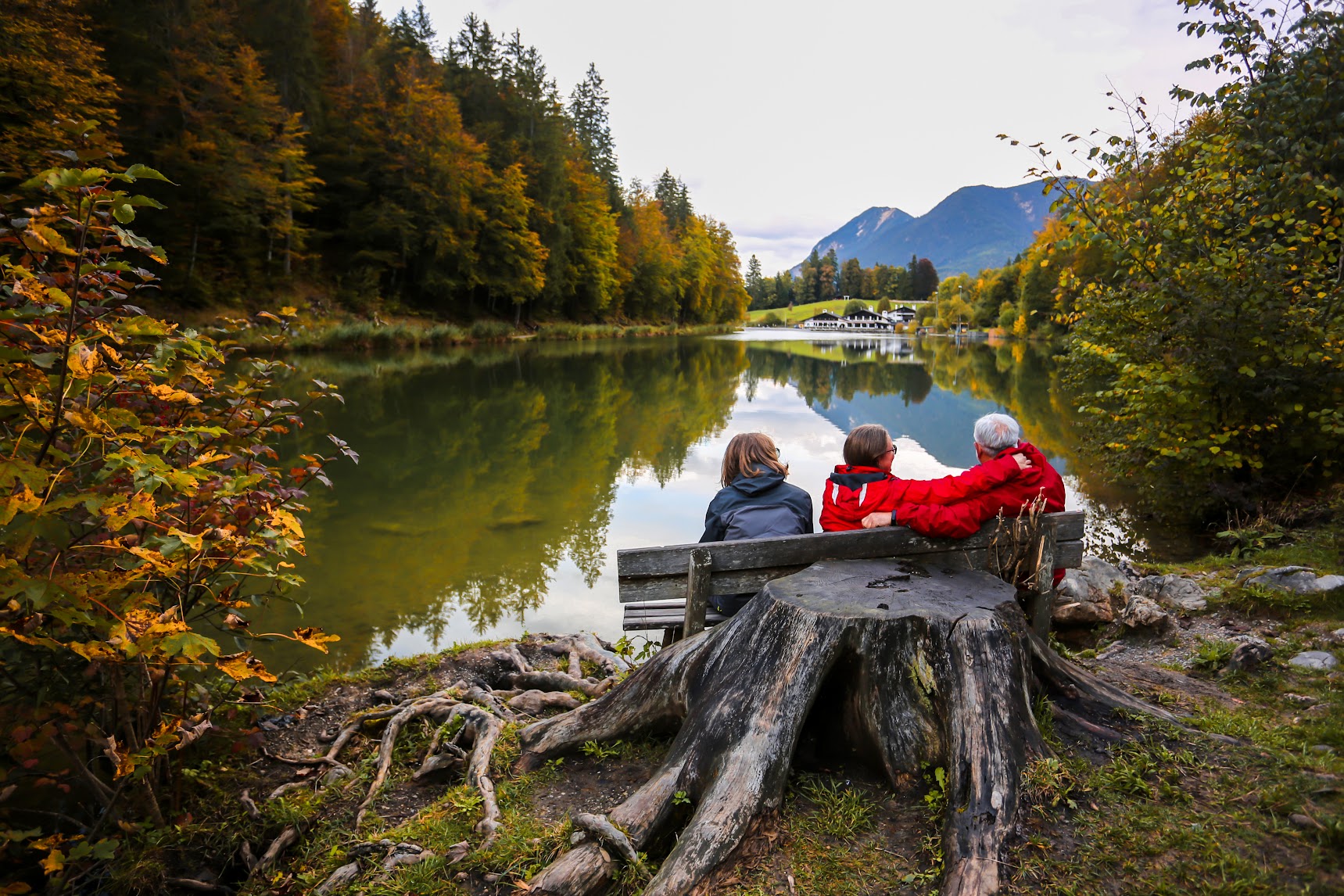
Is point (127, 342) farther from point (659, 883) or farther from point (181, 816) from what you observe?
point (659, 883)

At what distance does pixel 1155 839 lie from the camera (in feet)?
7.84

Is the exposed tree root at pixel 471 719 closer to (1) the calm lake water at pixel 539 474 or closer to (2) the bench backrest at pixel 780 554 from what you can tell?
(2) the bench backrest at pixel 780 554

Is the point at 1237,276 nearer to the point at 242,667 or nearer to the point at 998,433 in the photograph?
the point at 998,433

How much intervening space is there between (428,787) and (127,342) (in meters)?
2.48

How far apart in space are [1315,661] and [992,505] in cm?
222

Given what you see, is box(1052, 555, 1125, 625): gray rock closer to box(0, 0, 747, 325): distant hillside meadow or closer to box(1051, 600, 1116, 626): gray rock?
box(1051, 600, 1116, 626): gray rock

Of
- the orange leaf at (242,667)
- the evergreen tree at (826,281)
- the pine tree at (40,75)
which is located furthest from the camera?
the evergreen tree at (826,281)

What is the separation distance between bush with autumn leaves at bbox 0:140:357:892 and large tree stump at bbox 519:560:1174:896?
1740 millimetres

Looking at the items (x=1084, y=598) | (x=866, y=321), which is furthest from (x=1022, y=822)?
(x=866, y=321)

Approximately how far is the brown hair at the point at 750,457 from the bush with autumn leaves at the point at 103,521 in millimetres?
2240

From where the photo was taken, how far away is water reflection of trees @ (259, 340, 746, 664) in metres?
7.04

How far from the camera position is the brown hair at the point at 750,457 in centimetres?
404

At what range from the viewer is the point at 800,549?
3.42 m

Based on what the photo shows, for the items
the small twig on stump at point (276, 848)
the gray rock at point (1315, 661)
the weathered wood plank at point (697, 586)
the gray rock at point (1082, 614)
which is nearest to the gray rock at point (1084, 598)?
the gray rock at point (1082, 614)
